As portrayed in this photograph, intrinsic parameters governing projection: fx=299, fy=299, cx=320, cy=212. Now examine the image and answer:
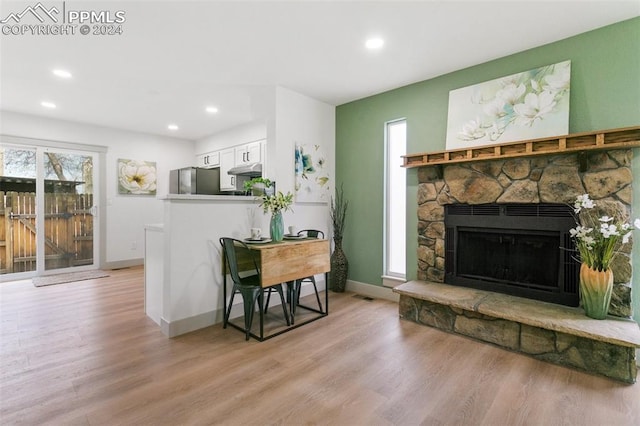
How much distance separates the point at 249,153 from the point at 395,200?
2.63 meters

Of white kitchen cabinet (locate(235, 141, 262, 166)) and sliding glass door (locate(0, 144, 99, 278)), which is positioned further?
white kitchen cabinet (locate(235, 141, 262, 166))

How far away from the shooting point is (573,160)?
94.0 inches

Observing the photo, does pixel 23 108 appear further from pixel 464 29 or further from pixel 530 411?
pixel 530 411

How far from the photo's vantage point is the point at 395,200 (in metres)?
3.62

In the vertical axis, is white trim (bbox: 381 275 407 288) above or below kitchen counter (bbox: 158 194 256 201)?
below

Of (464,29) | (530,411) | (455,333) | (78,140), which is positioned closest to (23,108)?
(78,140)

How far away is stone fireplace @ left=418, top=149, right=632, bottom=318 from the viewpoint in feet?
7.18

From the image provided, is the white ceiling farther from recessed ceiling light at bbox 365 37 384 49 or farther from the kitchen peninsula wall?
the kitchen peninsula wall

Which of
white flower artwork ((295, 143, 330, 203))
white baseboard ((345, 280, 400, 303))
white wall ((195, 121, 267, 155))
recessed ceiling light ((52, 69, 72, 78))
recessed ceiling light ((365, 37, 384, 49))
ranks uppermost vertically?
recessed ceiling light ((365, 37, 384, 49))

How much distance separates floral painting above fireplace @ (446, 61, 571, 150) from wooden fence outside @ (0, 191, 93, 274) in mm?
5752

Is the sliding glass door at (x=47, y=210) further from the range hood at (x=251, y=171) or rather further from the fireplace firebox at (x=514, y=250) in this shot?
the fireplace firebox at (x=514, y=250)

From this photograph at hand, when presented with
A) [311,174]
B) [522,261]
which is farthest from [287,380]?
[311,174]

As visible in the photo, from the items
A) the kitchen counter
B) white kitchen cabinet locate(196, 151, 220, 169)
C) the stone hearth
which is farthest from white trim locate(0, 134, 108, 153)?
the stone hearth

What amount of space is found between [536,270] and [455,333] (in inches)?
35.6
